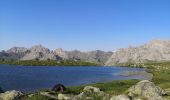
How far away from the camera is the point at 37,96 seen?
5653 centimetres

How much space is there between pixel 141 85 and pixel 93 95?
30.3 feet

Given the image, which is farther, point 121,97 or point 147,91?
point 147,91

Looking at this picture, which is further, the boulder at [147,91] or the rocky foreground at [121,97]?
the boulder at [147,91]

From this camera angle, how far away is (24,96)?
185 ft

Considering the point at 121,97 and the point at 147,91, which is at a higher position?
the point at 147,91

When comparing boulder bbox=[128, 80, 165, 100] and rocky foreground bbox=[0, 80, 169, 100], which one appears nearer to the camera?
rocky foreground bbox=[0, 80, 169, 100]

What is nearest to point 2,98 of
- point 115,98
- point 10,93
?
point 10,93

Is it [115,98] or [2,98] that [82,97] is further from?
[2,98]

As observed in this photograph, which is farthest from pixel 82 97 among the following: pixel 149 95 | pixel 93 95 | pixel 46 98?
pixel 149 95

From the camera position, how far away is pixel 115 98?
51.5 metres

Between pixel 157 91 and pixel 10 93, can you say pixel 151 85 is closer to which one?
pixel 157 91

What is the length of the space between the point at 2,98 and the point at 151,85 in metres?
26.5

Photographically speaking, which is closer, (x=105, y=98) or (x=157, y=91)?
(x=105, y=98)

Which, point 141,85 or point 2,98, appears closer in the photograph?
point 2,98
